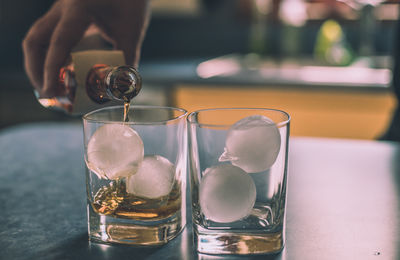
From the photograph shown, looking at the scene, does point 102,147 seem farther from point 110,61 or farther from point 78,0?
point 78,0

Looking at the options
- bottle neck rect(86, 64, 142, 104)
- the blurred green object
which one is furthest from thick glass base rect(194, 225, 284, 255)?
the blurred green object

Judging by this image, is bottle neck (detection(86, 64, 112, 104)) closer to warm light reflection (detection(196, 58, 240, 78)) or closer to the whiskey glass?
the whiskey glass

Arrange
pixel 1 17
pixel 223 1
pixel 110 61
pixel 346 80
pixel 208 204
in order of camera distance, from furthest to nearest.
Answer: pixel 223 1
pixel 1 17
pixel 346 80
pixel 110 61
pixel 208 204

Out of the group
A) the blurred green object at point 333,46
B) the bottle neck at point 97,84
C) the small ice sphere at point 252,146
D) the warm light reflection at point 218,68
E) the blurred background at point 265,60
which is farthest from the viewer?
the blurred green object at point 333,46

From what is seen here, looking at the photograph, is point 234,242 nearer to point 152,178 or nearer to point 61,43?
point 152,178

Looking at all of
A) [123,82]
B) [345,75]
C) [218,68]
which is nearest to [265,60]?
[218,68]

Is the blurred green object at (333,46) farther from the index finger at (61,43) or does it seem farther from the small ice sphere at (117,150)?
the small ice sphere at (117,150)

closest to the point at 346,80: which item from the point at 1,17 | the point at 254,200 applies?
the point at 254,200

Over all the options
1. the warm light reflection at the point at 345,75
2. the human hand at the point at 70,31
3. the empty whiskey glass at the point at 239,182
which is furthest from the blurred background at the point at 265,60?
the empty whiskey glass at the point at 239,182
